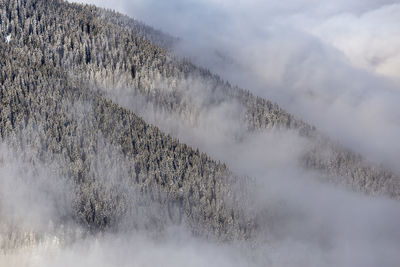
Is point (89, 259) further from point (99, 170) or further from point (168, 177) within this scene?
point (168, 177)

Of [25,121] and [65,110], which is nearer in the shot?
[25,121]

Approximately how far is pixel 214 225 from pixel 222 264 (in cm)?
1653

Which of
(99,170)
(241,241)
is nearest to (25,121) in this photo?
(99,170)

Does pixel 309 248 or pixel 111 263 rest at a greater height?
pixel 309 248

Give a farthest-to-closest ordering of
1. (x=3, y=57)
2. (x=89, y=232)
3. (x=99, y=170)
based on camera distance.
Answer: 1. (x=3, y=57)
2. (x=99, y=170)
3. (x=89, y=232)

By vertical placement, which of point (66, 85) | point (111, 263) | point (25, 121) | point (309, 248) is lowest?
point (111, 263)

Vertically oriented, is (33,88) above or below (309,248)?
above

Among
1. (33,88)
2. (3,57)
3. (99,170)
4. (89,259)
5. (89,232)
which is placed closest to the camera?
(89,259)

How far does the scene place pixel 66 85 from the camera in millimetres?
199250

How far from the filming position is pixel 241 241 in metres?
160

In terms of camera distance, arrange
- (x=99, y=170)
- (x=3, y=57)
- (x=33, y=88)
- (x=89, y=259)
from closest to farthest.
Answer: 1. (x=89, y=259)
2. (x=99, y=170)
3. (x=33, y=88)
4. (x=3, y=57)

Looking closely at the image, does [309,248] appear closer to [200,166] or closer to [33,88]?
[200,166]

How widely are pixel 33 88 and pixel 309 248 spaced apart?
127279 millimetres

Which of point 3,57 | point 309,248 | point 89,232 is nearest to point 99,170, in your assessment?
point 89,232
